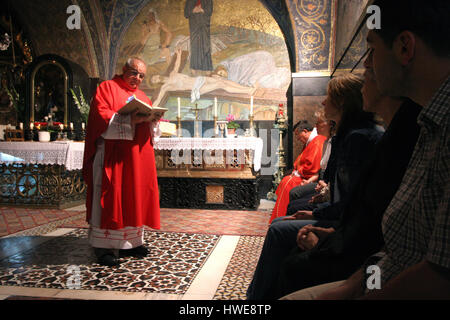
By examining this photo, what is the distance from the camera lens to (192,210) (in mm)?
5965

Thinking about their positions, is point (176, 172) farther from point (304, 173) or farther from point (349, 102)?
point (349, 102)

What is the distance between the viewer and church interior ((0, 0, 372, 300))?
2.82 m

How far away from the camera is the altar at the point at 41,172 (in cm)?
565

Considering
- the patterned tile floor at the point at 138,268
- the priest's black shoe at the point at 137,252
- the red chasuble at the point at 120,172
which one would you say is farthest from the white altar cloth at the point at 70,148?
the priest's black shoe at the point at 137,252

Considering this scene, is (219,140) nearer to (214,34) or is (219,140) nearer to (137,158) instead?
(137,158)

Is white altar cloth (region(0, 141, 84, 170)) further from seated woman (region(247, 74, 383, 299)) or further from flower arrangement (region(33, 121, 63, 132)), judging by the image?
seated woman (region(247, 74, 383, 299))

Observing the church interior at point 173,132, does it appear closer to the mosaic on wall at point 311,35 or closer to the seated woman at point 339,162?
the mosaic on wall at point 311,35

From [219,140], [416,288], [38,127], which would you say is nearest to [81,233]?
[219,140]

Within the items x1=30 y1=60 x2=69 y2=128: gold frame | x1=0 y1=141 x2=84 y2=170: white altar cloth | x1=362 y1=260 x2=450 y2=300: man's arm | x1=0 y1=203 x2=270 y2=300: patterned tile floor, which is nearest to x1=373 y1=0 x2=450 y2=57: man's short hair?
x1=362 y1=260 x2=450 y2=300: man's arm

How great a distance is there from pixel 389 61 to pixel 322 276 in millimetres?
888

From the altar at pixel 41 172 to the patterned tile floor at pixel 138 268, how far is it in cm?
186

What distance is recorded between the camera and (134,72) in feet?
10.9

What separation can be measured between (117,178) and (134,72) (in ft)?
3.76

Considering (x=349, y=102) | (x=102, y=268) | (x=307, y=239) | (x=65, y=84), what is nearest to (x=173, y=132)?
(x=102, y=268)
